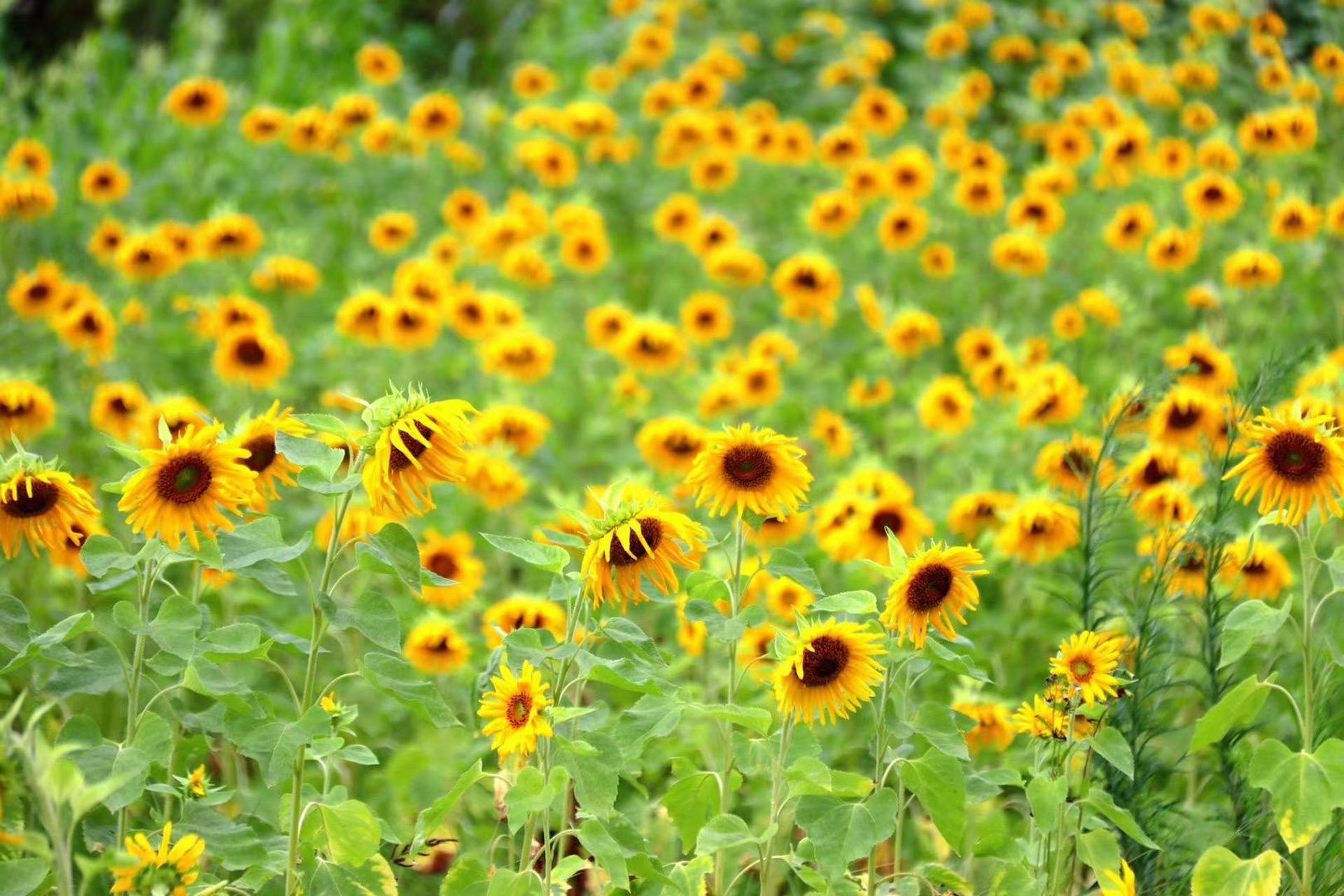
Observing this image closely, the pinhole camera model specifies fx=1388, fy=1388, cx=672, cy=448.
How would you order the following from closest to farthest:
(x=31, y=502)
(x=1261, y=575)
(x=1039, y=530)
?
1. (x=31, y=502)
2. (x=1261, y=575)
3. (x=1039, y=530)

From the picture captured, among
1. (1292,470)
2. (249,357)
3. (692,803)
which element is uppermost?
(1292,470)

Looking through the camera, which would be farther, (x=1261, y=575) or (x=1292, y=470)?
(x=1261, y=575)

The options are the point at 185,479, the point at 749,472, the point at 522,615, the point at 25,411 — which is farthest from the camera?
the point at 25,411

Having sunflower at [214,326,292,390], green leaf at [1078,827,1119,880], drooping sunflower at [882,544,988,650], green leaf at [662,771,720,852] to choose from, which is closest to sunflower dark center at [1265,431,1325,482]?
drooping sunflower at [882,544,988,650]

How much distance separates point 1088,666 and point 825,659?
15.1 inches

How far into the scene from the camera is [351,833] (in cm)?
192

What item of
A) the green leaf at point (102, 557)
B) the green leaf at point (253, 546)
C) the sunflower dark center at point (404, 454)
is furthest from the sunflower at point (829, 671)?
the green leaf at point (102, 557)

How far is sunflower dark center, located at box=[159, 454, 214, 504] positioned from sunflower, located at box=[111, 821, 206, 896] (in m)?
0.42

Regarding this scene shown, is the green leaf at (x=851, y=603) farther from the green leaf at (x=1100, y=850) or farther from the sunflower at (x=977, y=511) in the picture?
the sunflower at (x=977, y=511)

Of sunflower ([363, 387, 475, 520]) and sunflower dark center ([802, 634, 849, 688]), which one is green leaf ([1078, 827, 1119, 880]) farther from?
sunflower ([363, 387, 475, 520])

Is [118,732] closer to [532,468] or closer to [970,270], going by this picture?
[532,468]

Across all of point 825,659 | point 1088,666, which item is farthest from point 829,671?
point 1088,666

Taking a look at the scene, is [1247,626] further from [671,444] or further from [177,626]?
[671,444]

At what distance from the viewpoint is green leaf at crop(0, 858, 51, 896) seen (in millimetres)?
1722
